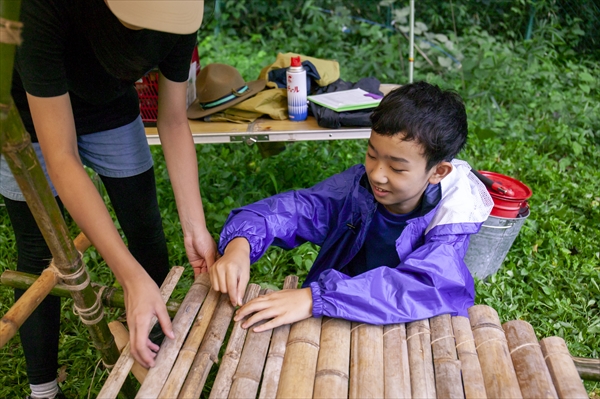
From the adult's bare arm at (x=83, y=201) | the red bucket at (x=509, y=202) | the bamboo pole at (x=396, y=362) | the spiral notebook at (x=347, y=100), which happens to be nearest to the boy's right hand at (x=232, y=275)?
the adult's bare arm at (x=83, y=201)

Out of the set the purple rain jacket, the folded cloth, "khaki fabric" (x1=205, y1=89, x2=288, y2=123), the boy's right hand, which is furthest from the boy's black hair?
"khaki fabric" (x1=205, y1=89, x2=288, y2=123)

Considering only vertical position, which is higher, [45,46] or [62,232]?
[45,46]

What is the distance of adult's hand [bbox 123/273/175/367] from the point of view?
4.44ft

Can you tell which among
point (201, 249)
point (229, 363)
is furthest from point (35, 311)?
point (229, 363)

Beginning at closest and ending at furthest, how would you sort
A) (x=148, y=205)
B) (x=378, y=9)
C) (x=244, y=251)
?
(x=244, y=251)
(x=148, y=205)
(x=378, y=9)

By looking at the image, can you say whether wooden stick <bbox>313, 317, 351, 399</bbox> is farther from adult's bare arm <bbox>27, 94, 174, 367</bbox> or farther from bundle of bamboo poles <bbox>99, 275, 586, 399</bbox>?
adult's bare arm <bbox>27, 94, 174, 367</bbox>

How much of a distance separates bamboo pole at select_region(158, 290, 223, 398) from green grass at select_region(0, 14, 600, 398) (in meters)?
0.64

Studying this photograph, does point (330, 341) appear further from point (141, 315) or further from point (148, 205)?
point (148, 205)

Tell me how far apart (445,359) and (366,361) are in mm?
213

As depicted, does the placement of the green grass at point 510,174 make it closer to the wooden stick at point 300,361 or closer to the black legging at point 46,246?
the black legging at point 46,246

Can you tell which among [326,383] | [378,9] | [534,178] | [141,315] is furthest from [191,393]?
[378,9]

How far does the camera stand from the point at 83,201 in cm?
142

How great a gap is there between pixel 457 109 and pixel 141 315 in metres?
1.22

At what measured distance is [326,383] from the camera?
1354 millimetres
